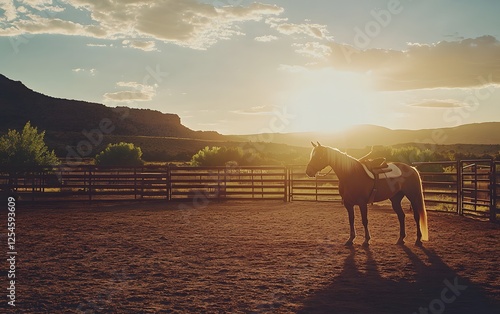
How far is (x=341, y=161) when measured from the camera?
8.95 meters

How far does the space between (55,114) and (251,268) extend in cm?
9665

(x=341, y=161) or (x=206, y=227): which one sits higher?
(x=341, y=161)

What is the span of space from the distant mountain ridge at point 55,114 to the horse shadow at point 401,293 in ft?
283

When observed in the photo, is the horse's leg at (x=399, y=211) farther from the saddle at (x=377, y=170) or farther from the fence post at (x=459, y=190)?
the fence post at (x=459, y=190)

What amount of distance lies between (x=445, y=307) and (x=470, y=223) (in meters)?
8.27

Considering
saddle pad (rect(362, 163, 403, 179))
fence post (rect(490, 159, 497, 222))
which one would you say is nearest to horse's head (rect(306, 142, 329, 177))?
saddle pad (rect(362, 163, 403, 179))

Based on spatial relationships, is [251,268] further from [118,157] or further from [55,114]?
[55,114]

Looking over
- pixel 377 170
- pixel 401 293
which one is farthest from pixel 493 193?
pixel 401 293

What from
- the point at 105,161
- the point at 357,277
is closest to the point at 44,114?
the point at 105,161

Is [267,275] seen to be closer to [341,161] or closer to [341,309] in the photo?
[341,309]

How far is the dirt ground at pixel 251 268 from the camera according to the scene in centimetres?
525

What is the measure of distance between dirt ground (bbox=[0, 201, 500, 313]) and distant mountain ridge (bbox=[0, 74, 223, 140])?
81187 millimetres

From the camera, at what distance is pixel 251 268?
23.0 feet

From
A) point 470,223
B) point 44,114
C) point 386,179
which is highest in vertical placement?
point 44,114
